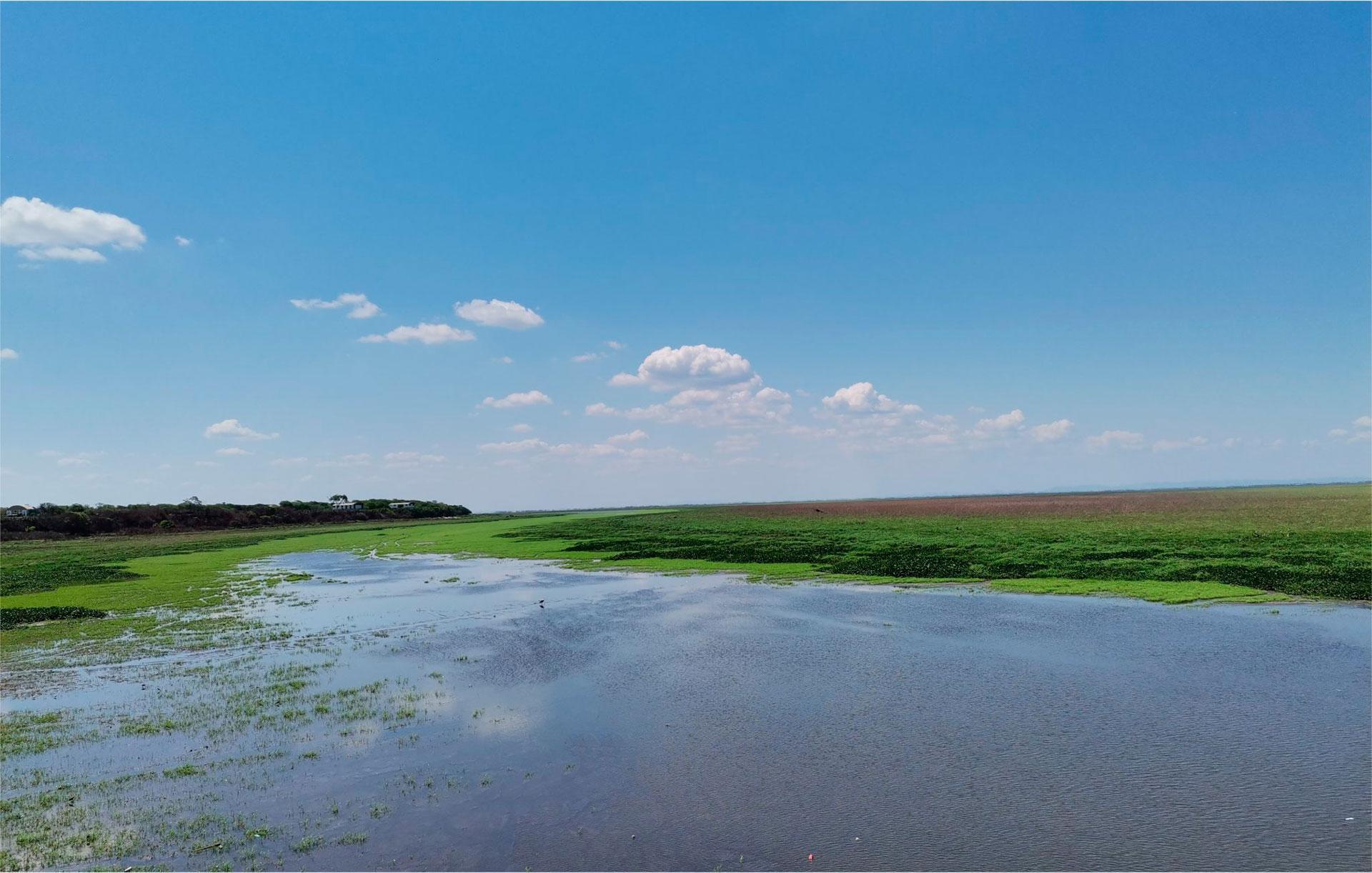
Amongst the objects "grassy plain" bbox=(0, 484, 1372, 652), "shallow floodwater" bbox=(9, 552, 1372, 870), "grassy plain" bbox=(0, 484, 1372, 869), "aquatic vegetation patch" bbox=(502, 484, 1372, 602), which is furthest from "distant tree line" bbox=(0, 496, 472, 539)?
"shallow floodwater" bbox=(9, 552, 1372, 870)

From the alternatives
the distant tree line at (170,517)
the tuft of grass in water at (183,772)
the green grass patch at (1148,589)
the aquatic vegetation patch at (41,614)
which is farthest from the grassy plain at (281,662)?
the distant tree line at (170,517)

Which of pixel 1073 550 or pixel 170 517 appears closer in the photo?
pixel 1073 550

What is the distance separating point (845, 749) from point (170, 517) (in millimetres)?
132514

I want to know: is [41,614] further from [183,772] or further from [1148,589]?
[1148,589]

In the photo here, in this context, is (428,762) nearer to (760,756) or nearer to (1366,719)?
(760,756)

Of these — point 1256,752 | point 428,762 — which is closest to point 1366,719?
point 1256,752

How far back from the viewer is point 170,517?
111m

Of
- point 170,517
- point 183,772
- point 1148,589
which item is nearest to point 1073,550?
point 1148,589

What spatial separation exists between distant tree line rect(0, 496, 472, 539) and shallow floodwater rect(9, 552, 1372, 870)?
103m

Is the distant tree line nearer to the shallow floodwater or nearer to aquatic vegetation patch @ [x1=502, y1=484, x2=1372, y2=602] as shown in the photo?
aquatic vegetation patch @ [x1=502, y1=484, x2=1372, y2=602]

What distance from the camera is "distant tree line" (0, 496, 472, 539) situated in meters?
93.5

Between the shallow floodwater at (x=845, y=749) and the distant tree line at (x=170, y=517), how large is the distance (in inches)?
4072

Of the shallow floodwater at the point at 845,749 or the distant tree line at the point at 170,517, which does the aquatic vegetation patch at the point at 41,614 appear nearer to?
the shallow floodwater at the point at 845,749

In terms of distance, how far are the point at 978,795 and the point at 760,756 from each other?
393cm
